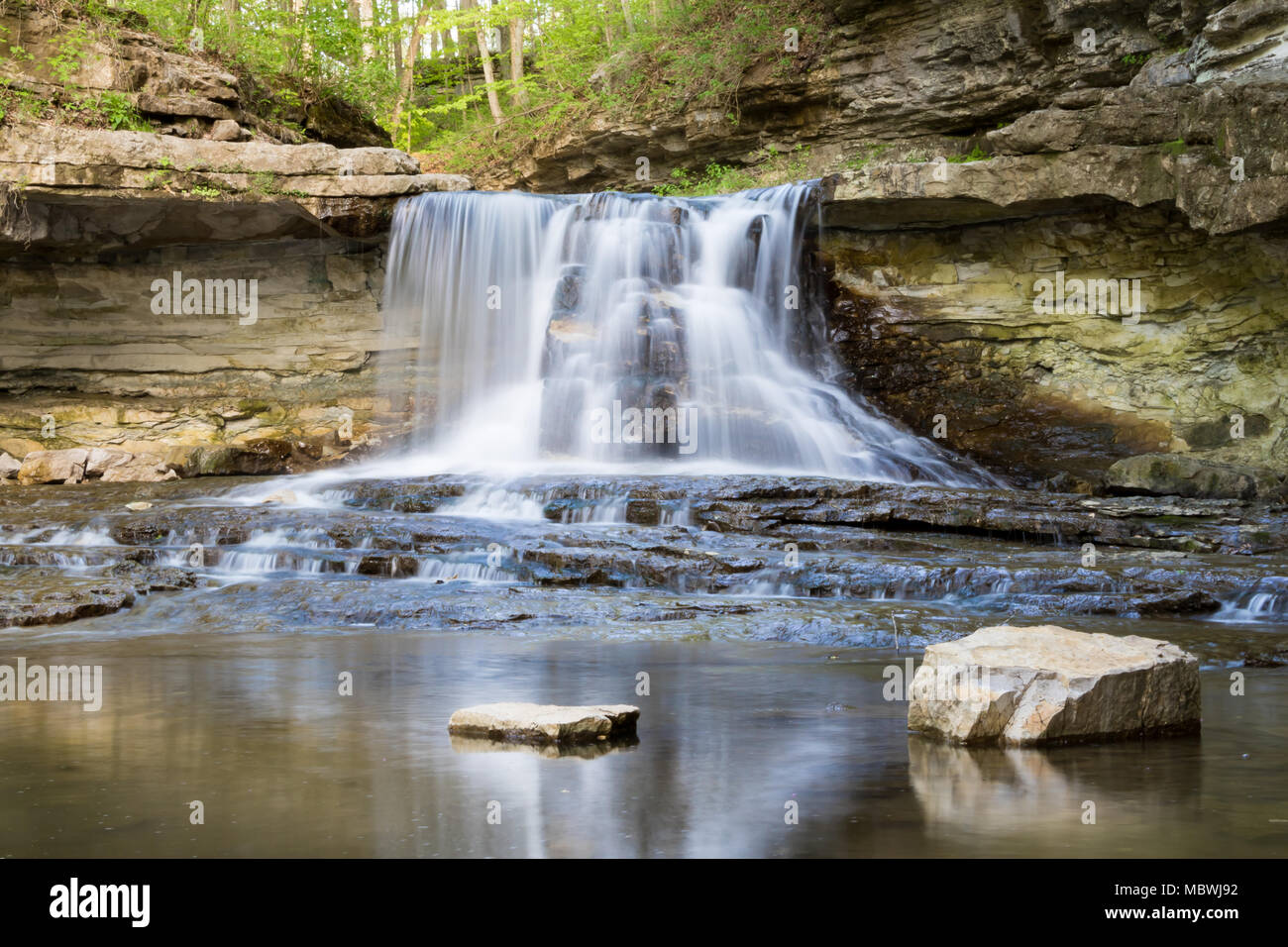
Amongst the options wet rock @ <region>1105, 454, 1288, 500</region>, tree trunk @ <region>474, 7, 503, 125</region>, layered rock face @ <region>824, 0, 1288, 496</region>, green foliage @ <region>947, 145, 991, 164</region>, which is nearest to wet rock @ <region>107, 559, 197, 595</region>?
layered rock face @ <region>824, 0, 1288, 496</region>

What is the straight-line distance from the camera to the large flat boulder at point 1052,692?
4.52 m

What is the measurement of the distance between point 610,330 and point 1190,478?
855 cm

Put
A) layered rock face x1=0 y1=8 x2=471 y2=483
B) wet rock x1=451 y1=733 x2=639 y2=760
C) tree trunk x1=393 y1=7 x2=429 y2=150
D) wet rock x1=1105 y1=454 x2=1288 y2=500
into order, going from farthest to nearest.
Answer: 1. tree trunk x1=393 y1=7 x2=429 y2=150
2. layered rock face x1=0 y1=8 x2=471 y2=483
3. wet rock x1=1105 y1=454 x2=1288 y2=500
4. wet rock x1=451 y1=733 x2=639 y2=760

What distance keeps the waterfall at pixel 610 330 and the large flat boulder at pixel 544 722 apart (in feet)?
37.1

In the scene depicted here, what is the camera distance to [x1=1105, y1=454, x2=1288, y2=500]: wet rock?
1344 cm

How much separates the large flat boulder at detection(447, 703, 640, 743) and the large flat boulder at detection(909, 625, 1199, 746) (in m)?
1.30

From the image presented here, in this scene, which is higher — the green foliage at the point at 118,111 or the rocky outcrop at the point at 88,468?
the green foliage at the point at 118,111

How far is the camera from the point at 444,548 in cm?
1030

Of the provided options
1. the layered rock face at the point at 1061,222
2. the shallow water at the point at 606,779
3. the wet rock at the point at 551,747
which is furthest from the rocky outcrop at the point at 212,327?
the wet rock at the point at 551,747

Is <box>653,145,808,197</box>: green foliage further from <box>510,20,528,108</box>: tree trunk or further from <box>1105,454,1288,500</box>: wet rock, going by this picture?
<box>1105,454,1288,500</box>: wet rock

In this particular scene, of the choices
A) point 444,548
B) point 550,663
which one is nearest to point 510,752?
point 550,663

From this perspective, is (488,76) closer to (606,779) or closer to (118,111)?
(118,111)

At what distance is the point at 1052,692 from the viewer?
4.53 metres

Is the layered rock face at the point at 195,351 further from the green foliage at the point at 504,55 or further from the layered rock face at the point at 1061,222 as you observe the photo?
the layered rock face at the point at 1061,222
